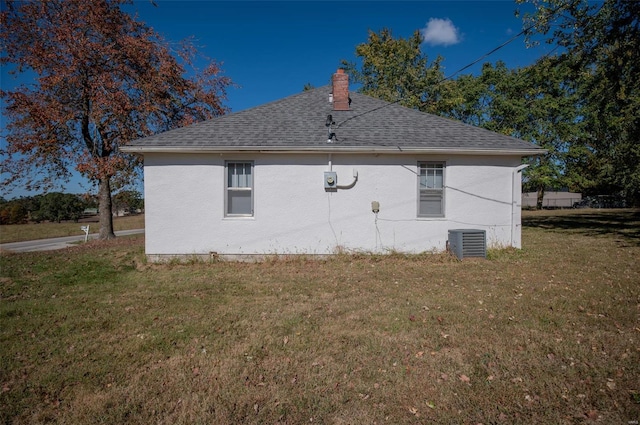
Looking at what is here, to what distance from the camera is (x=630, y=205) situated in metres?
43.1

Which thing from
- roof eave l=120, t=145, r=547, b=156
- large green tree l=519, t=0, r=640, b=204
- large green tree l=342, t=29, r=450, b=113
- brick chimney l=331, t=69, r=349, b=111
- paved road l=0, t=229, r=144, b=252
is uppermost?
large green tree l=342, t=29, r=450, b=113

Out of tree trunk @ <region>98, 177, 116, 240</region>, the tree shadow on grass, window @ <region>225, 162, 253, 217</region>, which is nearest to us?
window @ <region>225, 162, 253, 217</region>

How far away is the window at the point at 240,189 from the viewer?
9.22m

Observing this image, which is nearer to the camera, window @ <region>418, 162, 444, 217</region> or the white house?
the white house

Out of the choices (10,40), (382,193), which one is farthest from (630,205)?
(10,40)

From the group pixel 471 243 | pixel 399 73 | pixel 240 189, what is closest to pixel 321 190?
pixel 240 189

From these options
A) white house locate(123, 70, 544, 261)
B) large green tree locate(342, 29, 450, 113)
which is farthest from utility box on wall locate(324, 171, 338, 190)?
large green tree locate(342, 29, 450, 113)

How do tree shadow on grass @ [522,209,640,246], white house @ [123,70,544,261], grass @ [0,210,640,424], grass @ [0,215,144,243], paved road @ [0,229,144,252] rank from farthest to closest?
1. grass @ [0,215,144,243]
2. tree shadow on grass @ [522,209,640,246]
3. paved road @ [0,229,144,252]
4. white house @ [123,70,544,261]
5. grass @ [0,210,640,424]

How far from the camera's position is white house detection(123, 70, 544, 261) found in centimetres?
908

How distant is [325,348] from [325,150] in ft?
19.5

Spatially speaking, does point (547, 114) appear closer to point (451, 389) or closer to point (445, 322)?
point (445, 322)

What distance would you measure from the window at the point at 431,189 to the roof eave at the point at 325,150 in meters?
0.48

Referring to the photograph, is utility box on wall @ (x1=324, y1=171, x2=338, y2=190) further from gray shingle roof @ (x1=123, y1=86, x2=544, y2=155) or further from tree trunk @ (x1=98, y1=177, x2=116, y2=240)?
tree trunk @ (x1=98, y1=177, x2=116, y2=240)

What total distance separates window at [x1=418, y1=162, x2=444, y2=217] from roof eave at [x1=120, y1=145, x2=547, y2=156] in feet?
1.58
